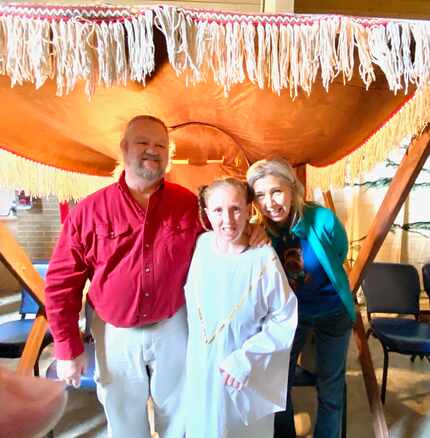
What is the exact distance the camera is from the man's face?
125 centimetres

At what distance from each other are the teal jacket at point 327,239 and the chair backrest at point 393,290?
4.04 feet

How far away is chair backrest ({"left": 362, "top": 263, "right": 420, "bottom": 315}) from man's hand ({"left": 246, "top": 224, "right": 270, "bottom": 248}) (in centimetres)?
152

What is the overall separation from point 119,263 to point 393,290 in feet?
6.48

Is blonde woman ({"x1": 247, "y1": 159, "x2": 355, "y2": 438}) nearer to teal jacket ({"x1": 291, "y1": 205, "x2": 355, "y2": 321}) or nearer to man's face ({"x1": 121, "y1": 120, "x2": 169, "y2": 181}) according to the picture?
teal jacket ({"x1": 291, "y1": 205, "x2": 355, "y2": 321})

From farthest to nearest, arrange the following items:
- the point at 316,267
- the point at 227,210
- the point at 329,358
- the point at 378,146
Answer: the point at 378,146 → the point at 329,358 → the point at 316,267 → the point at 227,210

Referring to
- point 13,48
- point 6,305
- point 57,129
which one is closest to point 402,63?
point 13,48

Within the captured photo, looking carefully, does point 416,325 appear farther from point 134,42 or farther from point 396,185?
point 134,42

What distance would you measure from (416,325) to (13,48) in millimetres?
2431

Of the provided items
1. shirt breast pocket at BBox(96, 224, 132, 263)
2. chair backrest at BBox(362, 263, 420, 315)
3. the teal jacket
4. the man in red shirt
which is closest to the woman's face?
the teal jacket

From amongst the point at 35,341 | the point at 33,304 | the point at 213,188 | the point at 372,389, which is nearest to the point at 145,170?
the point at 213,188

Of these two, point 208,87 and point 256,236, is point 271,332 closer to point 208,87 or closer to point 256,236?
point 256,236

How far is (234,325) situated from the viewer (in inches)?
47.8

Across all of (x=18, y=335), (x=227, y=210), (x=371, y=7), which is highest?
(x=371, y=7)

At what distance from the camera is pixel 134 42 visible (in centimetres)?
93
